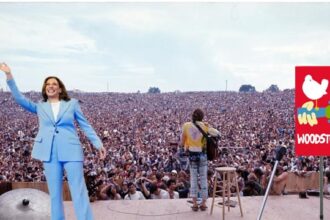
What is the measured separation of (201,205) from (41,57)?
2.53m

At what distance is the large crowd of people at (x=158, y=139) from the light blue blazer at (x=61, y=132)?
1767mm

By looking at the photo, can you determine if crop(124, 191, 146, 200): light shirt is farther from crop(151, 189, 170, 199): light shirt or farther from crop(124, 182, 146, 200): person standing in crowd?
crop(151, 189, 170, 199): light shirt

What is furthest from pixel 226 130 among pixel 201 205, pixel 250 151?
pixel 201 205

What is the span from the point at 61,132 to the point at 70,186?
336 mm

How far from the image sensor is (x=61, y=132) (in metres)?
2.54

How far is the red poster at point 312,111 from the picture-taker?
8.93 ft

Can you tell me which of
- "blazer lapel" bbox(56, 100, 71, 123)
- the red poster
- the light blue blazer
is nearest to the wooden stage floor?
the red poster

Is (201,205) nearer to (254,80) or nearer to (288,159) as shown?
(254,80)

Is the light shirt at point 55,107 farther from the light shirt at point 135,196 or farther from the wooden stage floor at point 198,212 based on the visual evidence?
the light shirt at point 135,196

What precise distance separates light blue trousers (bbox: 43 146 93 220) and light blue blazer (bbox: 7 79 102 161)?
0.04 metres

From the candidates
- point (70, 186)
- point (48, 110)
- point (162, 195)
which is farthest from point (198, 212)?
point (48, 110)

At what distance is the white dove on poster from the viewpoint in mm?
2713

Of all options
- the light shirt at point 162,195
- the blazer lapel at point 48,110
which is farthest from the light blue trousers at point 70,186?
the light shirt at point 162,195

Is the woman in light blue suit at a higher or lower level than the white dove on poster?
lower
